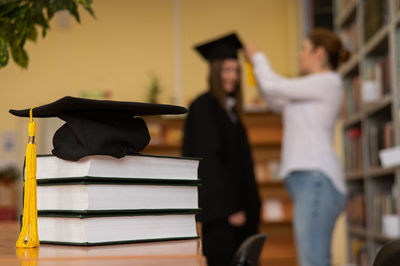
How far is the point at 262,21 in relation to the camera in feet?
24.1

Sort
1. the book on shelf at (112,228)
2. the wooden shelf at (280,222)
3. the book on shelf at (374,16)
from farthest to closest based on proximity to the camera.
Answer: the wooden shelf at (280,222) < the book on shelf at (374,16) < the book on shelf at (112,228)

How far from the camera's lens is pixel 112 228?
0.80 meters

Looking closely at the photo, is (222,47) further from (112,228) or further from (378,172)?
(112,228)

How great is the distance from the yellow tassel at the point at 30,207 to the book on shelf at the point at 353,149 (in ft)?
11.2

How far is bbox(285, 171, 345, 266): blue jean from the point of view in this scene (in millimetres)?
2742

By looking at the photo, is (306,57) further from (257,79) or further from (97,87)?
(97,87)

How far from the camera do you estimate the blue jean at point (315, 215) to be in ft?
9.00

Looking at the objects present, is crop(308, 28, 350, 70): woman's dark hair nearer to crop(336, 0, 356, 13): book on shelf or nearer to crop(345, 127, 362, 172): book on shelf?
crop(345, 127, 362, 172): book on shelf

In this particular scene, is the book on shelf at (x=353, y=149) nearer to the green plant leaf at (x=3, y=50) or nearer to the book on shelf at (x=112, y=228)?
the green plant leaf at (x=3, y=50)

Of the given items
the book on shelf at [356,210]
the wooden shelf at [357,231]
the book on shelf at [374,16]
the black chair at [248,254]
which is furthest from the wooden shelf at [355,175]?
the black chair at [248,254]

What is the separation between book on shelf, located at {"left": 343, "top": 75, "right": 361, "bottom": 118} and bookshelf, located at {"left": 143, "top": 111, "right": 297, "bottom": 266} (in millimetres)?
2120

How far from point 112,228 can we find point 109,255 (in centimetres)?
11

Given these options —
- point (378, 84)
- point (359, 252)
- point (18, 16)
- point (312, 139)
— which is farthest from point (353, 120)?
point (18, 16)

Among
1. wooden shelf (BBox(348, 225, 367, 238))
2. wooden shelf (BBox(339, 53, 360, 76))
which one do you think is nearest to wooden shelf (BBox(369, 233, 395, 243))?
wooden shelf (BBox(348, 225, 367, 238))
